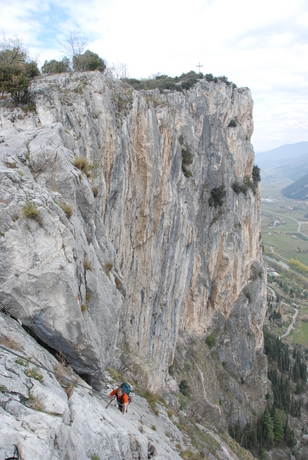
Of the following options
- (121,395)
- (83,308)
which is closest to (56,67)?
(83,308)

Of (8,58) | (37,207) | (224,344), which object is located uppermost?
(8,58)

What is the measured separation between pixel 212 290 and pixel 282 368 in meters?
27.8

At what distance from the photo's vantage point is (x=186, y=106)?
36.1 metres

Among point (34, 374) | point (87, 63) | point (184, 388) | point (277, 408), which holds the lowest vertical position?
point (277, 408)

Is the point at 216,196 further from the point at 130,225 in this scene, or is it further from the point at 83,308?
the point at 83,308

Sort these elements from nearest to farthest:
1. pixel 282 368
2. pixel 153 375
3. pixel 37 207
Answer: pixel 37 207 → pixel 153 375 → pixel 282 368

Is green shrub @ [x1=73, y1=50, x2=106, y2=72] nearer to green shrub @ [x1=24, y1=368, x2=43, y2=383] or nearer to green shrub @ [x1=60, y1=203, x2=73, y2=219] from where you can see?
green shrub @ [x1=60, y1=203, x2=73, y2=219]

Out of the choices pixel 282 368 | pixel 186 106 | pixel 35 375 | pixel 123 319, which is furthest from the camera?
pixel 282 368

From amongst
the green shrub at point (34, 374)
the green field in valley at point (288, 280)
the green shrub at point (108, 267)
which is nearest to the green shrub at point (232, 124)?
the green shrub at point (108, 267)

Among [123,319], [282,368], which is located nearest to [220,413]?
[123,319]

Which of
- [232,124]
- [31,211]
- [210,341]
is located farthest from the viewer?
[232,124]

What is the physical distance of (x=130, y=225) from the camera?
18.3 m

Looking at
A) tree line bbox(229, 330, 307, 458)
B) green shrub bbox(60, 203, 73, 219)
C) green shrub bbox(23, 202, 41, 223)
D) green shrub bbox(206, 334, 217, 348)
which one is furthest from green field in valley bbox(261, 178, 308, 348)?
green shrub bbox(23, 202, 41, 223)

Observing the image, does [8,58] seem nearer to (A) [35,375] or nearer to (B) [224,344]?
(A) [35,375]
